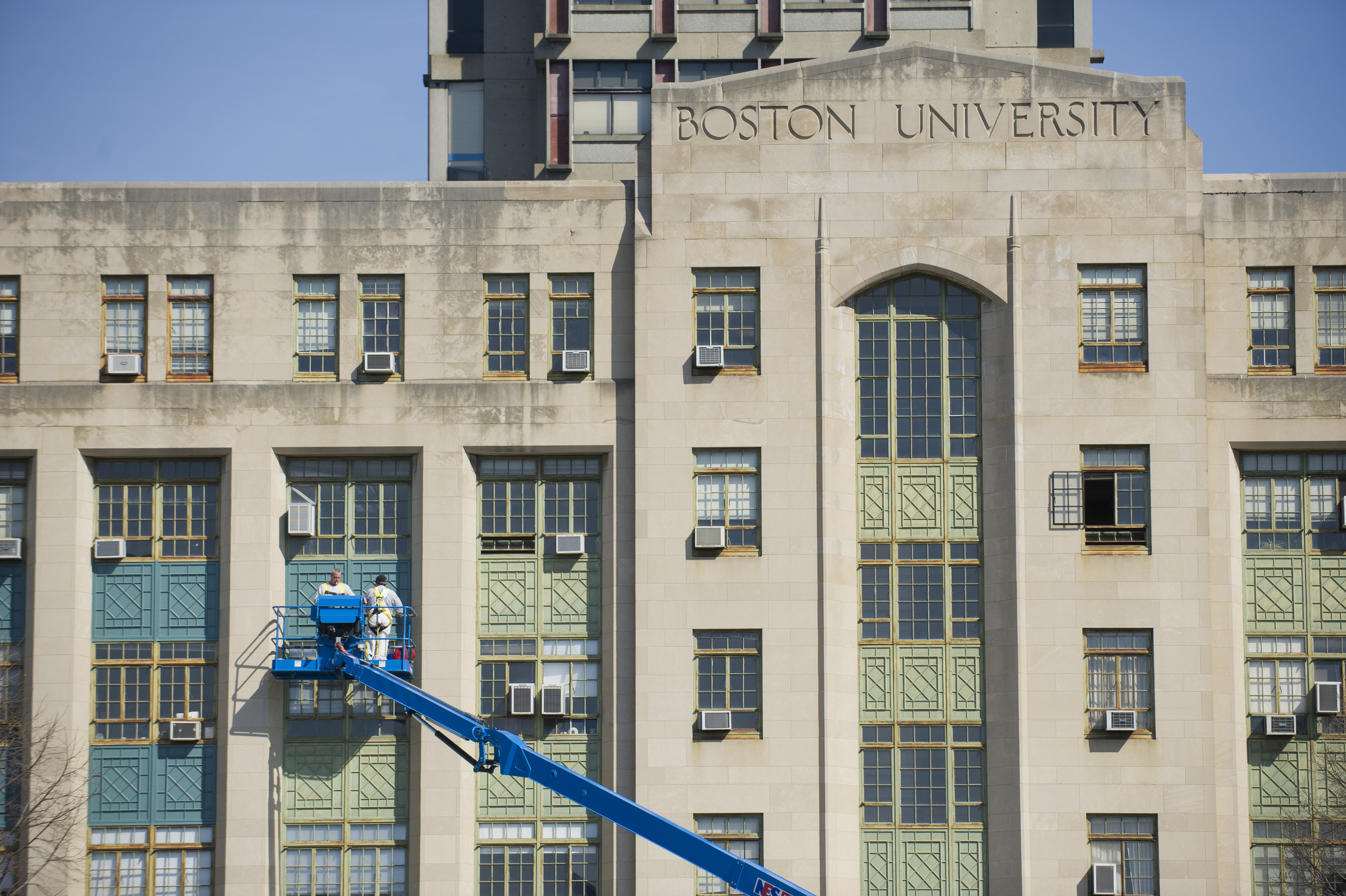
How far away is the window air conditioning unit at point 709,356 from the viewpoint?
113 feet

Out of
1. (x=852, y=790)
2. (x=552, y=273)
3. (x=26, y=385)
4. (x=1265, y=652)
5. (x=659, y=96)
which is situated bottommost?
(x=852, y=790)

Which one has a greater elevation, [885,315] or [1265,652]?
[885,315]

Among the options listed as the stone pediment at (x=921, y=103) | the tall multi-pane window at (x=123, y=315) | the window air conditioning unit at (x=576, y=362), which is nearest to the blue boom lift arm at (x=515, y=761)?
the window air conditioning unit at (x=576, y=362)

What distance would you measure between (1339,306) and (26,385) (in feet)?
94.7

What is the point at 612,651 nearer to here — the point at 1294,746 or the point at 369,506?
the point at 369,506

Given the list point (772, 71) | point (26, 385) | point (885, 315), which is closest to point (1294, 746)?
Answer: point (885, 315)

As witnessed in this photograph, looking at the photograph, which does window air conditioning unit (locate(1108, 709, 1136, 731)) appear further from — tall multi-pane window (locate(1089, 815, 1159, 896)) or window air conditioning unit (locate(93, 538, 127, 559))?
window air conditioning unit (locate(93, 538, 127, 559))

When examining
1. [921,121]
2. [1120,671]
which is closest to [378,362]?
[921,121]

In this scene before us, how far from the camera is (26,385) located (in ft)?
116

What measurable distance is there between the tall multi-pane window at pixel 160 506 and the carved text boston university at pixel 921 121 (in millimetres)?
13096

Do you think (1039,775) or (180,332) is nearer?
(1039,775)

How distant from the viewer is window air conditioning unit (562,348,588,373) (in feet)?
115

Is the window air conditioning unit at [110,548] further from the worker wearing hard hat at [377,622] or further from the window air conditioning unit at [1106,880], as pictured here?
the window air conditioning unit at [1106,880]

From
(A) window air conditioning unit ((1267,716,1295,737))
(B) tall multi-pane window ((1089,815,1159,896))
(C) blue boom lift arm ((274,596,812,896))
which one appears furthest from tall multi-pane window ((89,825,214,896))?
(A) window air conditioning unit ((1267,716,1295,737))
